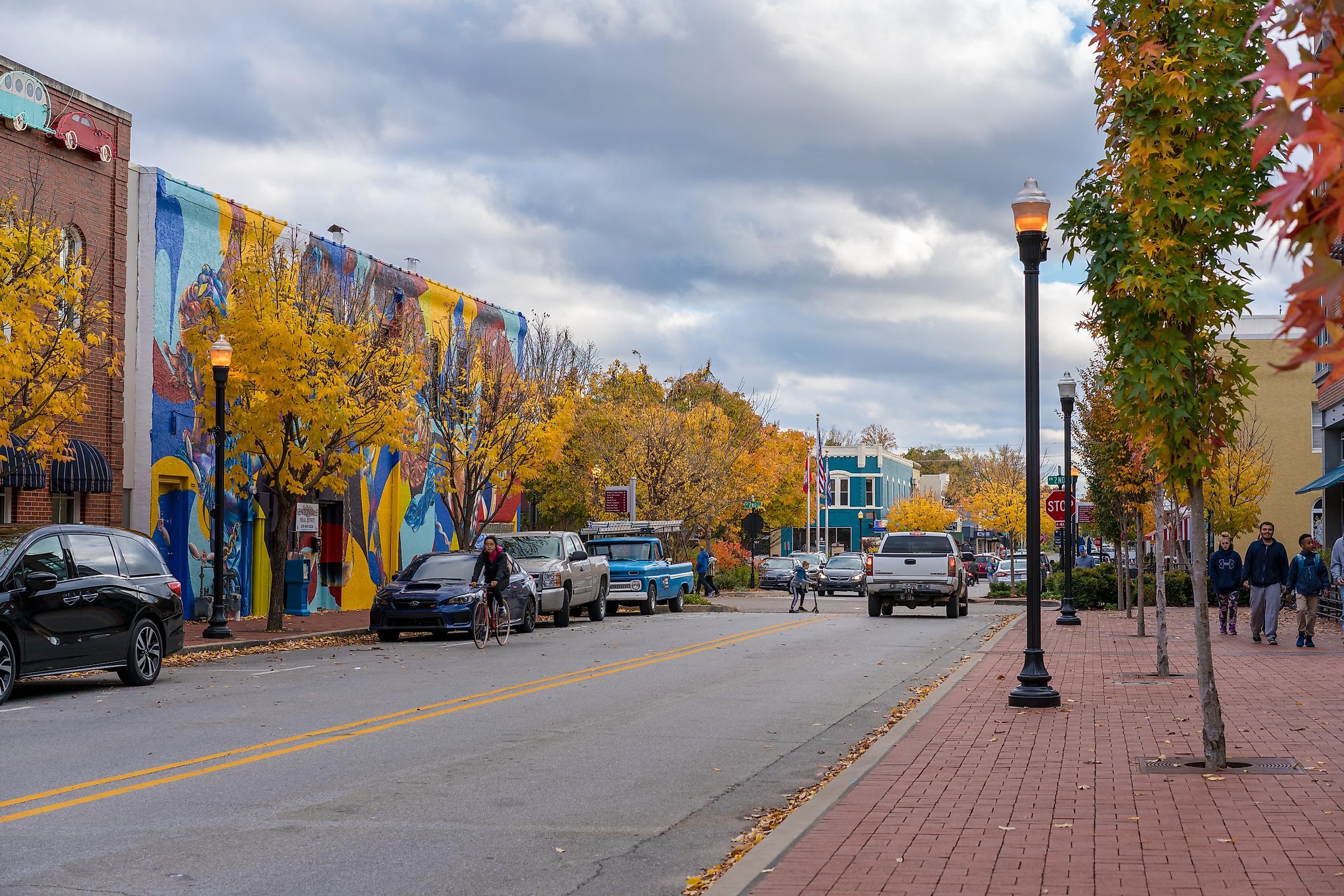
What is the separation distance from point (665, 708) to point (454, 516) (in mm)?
19476

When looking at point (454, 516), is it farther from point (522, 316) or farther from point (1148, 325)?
point (1148, 325)

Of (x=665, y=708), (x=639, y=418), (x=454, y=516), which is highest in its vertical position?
(x=639, y=418)

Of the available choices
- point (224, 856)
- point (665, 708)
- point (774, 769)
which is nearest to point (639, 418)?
point (665, 708)

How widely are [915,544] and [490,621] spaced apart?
45.0 ft

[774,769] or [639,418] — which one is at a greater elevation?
[639,418]

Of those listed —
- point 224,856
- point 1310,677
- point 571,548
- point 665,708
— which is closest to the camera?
point 224,856

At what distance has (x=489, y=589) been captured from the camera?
22312 millimetres

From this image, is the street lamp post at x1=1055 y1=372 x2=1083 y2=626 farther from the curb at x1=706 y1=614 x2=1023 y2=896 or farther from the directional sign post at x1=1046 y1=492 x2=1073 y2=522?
the curb at x1=706 y1=614 x2=1023 y2=896

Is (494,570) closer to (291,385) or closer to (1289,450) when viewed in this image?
(291,385)

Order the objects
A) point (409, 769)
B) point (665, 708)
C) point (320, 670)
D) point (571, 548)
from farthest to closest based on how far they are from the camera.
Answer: point (571, 548) < point (320, 670) < point (665, 708) < point (409, 769)

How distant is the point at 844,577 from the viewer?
51188 mm

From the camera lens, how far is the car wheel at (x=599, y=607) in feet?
104

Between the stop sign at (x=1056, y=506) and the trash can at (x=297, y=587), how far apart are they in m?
17.0

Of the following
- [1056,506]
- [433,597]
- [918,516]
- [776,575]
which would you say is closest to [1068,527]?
[1056,506]
